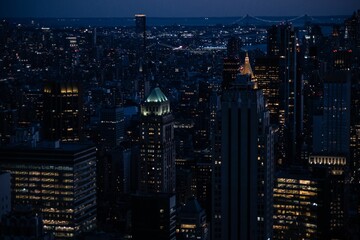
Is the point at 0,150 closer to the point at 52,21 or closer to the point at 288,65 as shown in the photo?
the point at 52,21

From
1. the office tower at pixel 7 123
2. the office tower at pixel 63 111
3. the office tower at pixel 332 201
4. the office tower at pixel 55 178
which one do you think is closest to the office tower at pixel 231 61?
the office tower at pixel 332 201

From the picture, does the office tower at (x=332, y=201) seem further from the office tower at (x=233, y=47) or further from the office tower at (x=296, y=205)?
the office tower at (x=233, y=47)

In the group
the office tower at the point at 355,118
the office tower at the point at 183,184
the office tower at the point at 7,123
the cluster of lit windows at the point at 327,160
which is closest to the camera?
the office tower at the point at 7,123

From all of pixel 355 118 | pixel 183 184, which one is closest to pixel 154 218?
pixel 183 184

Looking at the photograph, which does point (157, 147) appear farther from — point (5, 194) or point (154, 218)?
point (5, 194)

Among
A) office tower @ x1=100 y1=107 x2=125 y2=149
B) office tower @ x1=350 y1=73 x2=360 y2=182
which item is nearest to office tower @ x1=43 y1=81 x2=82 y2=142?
office tower @ x1=100 y1=107 x2=125 y2=149

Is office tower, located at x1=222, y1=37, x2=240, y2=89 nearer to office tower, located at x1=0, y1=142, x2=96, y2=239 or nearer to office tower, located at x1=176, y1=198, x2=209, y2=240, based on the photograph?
office tower, located at x1=176, y1=198, x2=209, y2=240

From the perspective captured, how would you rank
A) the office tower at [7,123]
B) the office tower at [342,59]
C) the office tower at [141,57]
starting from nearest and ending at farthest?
the office tower at [141,57] → the office tower at [7,123] → the office tower at [342,59]
